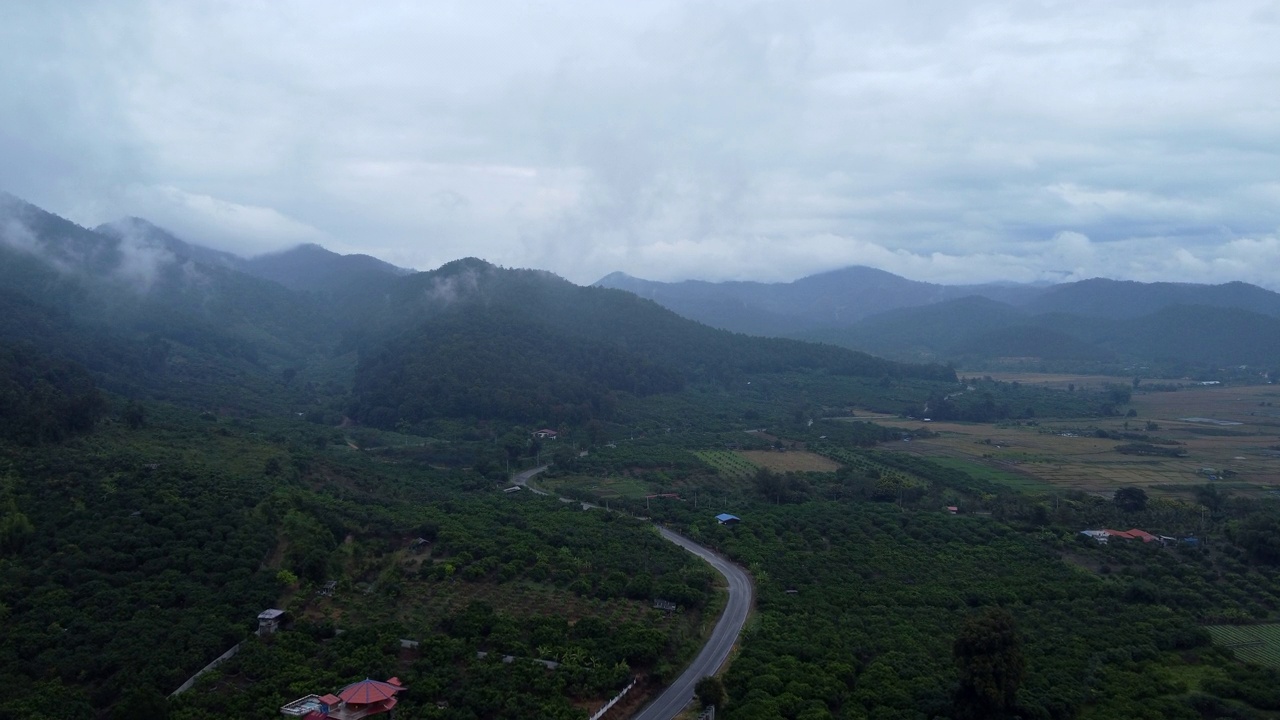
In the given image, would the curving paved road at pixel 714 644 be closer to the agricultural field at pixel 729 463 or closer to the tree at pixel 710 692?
the tree at pixel 710 692

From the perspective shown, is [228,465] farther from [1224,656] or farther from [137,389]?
[1224,656]

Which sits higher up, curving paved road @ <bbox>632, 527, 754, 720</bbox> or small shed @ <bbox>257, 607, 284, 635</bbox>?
small shed @ <bbox>257, 607, 284, 635</bbox>

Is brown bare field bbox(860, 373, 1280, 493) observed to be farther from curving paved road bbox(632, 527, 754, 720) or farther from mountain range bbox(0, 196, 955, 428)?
curving paved road bbox(632, 527, 754, 720)

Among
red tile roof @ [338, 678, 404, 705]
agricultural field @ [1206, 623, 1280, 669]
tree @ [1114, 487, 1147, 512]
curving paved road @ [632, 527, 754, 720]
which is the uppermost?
tree @ [1114, 487, 1147, 512]

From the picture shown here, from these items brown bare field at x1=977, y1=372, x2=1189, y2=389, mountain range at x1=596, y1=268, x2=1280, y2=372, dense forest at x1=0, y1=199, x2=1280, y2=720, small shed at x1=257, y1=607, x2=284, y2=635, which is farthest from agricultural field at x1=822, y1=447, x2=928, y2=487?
mountain range at x1=596, y1=268, x2=1280, y2=372

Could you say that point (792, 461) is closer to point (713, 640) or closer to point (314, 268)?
point (713, 640)

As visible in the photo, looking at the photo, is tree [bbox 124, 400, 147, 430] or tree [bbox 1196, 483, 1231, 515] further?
tree [bbox 1196, 483, 1231, 515]

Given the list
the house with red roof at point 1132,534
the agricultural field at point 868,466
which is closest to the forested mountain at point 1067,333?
the agricultural field at point 868,466
